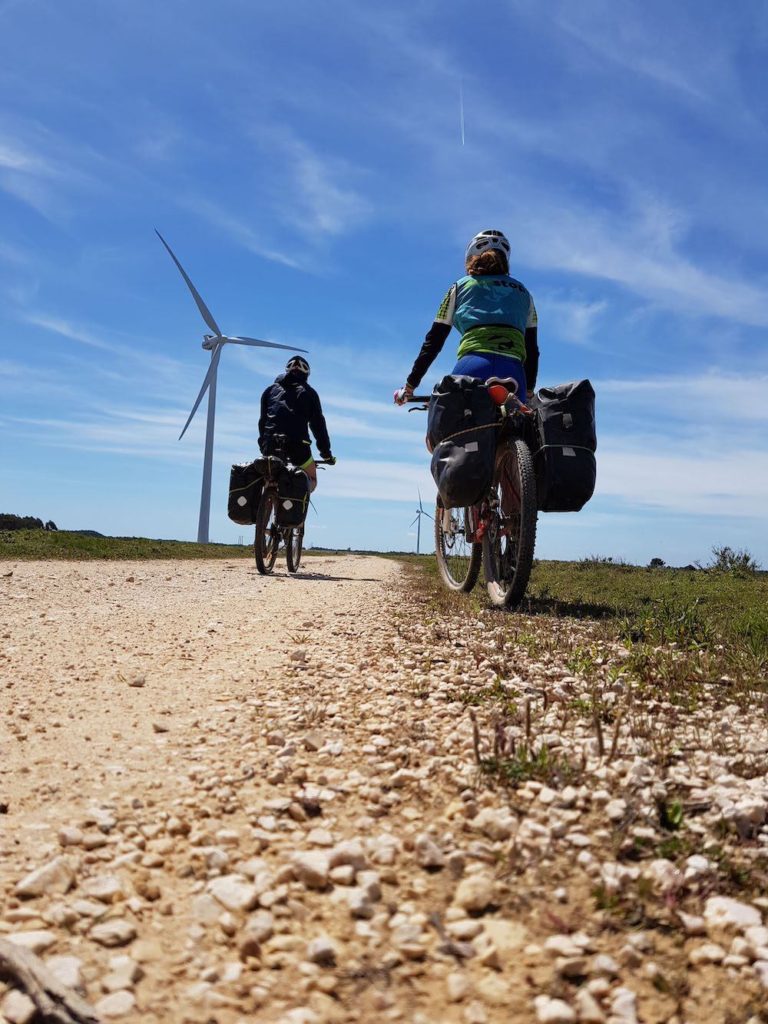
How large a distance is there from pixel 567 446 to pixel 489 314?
5.88 ft

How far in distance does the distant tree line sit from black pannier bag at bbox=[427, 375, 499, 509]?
66.9 feet

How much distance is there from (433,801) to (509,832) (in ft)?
1.17

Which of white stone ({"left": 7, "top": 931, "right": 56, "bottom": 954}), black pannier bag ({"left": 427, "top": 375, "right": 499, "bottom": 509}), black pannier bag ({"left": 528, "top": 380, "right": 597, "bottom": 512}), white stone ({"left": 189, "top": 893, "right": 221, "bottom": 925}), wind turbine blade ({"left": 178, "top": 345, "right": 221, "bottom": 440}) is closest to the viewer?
white stone ({"left": 7, "top": 931, "right": 56, "bottom": 954})

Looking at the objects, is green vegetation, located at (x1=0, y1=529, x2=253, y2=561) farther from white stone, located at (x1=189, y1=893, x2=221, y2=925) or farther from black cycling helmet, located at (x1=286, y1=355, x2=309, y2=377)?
white stone, located at (x1=189, y1=893, x2=221, y2=925)

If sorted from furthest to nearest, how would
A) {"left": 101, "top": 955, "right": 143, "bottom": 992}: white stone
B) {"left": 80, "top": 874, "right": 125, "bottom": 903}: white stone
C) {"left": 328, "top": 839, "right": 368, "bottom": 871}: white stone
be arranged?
{"left": 328, "top": 839, "right": 368, "bottom": 871}: white stone < {"left": 80, "top": 874, "right": 125, "bottom": 903}: white stone < {"left": 101, "top": 955, "right": 143, "bottom": 992}: white stone

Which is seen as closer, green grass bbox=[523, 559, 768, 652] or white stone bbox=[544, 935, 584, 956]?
white stone bbox=[544, 935, 584, 956]

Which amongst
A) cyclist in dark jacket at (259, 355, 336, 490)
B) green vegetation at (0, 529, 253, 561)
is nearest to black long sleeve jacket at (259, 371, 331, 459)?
cyclist in dark jacket at (259, 355, 336, 490)

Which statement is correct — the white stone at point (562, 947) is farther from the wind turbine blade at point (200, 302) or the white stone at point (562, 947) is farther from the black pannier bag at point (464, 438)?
the wind turbine blade at point (200, 302)

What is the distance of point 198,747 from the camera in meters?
3.29

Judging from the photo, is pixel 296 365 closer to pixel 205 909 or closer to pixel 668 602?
pixel 668 602

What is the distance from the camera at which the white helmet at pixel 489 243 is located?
8.26 m

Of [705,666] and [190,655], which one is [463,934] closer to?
[705,666]

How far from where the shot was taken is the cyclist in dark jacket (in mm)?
14773

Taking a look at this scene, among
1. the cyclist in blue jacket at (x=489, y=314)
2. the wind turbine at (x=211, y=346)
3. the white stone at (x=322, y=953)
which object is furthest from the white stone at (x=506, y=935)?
the wind turbine at (x=211, y=346)
